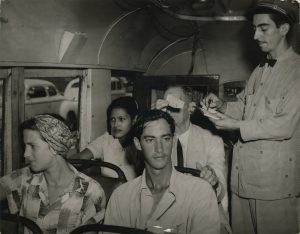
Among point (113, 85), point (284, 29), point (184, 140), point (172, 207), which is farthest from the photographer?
point (113, 85)

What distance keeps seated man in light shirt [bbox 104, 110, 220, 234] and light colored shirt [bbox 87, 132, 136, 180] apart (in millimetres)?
758

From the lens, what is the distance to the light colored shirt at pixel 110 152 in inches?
89.7

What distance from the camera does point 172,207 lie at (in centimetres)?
144

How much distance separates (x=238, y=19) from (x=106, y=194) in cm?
157

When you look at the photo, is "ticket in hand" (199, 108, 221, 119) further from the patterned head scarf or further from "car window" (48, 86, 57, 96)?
"car window" (48, 86, 57, 96)

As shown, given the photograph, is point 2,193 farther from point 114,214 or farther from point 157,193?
point 157,193

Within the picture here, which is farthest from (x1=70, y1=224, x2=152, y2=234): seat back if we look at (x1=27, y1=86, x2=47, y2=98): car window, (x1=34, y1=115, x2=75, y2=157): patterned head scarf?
(x1=27, y1=86, x2=47, y2=98): car window

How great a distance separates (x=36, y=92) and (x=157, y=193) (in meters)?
1.00

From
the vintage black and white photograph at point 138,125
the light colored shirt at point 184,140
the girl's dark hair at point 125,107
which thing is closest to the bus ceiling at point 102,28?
the vintage black and white photograph at point 138,125

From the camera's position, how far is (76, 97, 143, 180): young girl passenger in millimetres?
2268

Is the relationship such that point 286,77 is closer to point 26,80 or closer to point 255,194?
point 255,194

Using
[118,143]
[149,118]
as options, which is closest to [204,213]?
[149,118]

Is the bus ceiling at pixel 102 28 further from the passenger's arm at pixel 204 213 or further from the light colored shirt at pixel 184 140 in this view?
the passenger's arm at pixel 204 213

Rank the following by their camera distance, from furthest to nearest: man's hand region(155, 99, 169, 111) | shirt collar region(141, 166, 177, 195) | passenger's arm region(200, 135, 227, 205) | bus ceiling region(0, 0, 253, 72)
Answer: man's hand region(155, 99, 169, 111), passenger's arm region(200, 135, 227, 205), bus ceiling region(0, 0, 253, 72), shirt collar region(141, 166, 177, 195)
